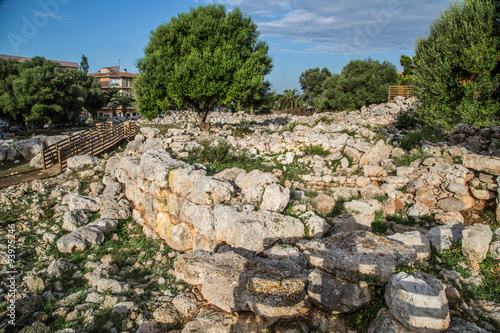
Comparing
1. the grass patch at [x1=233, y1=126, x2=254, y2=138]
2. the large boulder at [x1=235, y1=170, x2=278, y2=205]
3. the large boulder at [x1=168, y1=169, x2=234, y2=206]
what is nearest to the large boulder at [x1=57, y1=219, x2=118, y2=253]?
the large boulder at [x1=168, y1=169, x2=234, y2=206]

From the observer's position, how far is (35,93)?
29266 millimetres

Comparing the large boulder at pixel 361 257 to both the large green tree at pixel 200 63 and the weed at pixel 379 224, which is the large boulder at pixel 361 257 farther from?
the large green tree at pixel 200 63

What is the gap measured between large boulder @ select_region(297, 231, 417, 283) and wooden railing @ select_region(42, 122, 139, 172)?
16.1 metres

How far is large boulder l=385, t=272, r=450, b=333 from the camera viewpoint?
3.85m

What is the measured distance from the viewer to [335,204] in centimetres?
918

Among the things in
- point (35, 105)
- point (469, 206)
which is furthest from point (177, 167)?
point (35, 105)

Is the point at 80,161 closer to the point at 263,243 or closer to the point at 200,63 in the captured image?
the point at 200,63

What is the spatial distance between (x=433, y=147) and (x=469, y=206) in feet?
16.3

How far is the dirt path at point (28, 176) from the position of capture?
14.4 m

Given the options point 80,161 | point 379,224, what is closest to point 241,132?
point 80,161

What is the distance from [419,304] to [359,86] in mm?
34828

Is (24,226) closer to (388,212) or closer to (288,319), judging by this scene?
(288,319)

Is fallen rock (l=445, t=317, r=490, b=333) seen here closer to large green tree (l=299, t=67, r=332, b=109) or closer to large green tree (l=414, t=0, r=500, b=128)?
large green tree (l=414, t=0, r=500, b=128)

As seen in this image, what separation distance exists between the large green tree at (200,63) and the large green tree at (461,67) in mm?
10955
